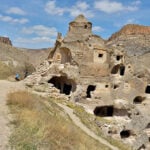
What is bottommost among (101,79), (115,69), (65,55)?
(101,79)

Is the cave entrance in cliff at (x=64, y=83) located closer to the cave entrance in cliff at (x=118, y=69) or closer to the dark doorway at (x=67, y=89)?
the dark doorway at (x=67, y=89)

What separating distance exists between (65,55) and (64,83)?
9.00 ft

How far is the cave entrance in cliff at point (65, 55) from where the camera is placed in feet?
98.2

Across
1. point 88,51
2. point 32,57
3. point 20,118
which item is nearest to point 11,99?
point 20,118

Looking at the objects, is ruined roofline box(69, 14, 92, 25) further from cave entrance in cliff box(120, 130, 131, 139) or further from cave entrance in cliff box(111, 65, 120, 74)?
cave entrance in cliff box(120, 130, 131, 139)

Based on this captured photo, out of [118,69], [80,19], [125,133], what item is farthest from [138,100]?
[80,19]

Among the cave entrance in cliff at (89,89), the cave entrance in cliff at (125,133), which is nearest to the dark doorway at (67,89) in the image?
the cave entrance in cliff at (89,89)

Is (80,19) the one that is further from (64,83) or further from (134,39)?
(134,39)

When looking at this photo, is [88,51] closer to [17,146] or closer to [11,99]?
[11,99]

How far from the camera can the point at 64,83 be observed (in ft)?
101

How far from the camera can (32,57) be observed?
75688mm

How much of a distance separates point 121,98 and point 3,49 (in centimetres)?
3717

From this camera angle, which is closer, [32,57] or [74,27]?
[74,27]

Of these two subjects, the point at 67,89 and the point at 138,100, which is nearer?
the point at 67,89
